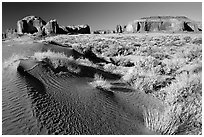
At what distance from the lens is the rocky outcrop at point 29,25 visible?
99.8 meters

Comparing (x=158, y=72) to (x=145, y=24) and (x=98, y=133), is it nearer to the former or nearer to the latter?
(x=98, y=133)

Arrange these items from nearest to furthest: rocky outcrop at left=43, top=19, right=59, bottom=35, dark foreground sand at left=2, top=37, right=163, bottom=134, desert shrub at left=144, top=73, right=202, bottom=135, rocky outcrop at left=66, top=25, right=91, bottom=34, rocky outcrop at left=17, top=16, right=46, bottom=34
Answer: dark foreground sand at left=2, top=37, right=163, bottom=134, desert shrub at left=144, top=73, right=202, bottom=135, rocky outcrop at left=43, top=19, right=59, bottom=35, rocky outcrop at left=17, top=16, right=46, bottom=34, rocky outcrop at left=66, top=25, right=91, bottom=34

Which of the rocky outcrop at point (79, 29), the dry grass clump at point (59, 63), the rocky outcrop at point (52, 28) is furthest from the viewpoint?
the rocky outcrop at point (79, 29)

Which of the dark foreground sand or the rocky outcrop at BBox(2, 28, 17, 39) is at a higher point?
the rocky outcrop at BBox(2, 28, 17, 39)

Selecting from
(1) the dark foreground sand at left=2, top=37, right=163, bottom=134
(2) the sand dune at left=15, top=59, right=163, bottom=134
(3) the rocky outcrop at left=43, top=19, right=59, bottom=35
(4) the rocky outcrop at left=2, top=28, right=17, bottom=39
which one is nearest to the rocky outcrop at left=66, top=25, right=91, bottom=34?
(3) the rocky outcrop at left=43, top=19, right=59, bottom=35

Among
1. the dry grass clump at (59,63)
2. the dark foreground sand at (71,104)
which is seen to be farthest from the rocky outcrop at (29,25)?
the dark foreground sand at (71,104)

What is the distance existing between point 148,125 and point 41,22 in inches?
4145

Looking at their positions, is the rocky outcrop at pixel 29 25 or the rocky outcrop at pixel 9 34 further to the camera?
the rocky outcrop at pixel 29 25

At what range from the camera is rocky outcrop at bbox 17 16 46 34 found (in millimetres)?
99812

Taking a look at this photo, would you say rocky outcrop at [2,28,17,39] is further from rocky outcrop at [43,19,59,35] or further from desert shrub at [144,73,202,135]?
desert shrub at [144,73,202,135]

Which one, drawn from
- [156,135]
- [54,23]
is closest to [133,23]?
[54,23]

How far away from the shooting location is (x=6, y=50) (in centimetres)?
1230

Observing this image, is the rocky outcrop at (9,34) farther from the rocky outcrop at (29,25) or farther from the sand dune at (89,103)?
the sand dune at (89,103)

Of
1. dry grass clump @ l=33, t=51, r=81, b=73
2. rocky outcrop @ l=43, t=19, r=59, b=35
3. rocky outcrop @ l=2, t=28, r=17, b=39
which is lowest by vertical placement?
dry grass clump @ l=33, t=51, r=81, b=73
